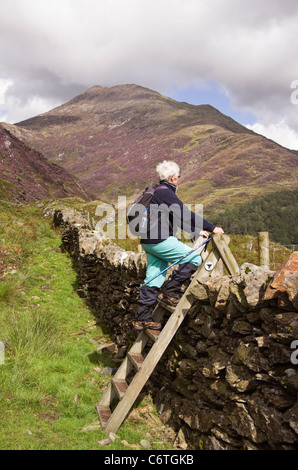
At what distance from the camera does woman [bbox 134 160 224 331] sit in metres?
4.54

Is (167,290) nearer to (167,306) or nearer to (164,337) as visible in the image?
(167,306)

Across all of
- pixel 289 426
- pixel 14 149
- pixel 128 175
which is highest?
pixel 128 175

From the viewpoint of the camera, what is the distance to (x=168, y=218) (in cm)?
470

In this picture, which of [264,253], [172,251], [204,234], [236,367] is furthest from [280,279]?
[264,253]

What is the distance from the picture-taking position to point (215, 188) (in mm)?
115750

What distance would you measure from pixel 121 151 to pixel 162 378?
152091 mm

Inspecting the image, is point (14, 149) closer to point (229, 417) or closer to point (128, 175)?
point (229, 417)

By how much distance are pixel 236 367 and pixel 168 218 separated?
7.20 feet

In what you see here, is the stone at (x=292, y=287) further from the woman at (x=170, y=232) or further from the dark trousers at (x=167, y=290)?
the dark trousers at (x=167, y=290)

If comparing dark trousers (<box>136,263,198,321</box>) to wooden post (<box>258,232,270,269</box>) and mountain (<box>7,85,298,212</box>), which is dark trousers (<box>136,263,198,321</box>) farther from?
mountain (<box>7,85,298,212</box>)

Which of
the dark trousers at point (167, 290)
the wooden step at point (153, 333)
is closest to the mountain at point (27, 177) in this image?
the dark trousers at point (167, 290)

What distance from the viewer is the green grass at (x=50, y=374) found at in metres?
4.07

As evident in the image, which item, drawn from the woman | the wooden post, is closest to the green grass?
the woman
